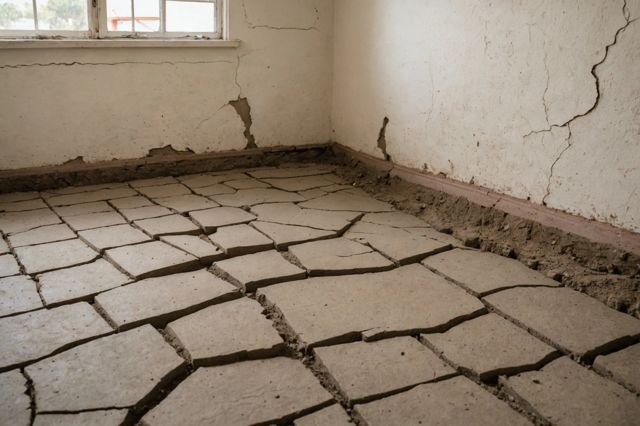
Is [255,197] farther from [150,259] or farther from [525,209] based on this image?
[525,209]

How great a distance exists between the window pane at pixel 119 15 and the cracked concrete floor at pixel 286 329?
1.43 m

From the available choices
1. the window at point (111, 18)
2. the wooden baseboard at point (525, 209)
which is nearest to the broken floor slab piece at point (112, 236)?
the window at point (111, 18)

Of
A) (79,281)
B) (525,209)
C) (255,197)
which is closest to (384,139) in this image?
(255,197)

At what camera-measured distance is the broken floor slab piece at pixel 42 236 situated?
290cm

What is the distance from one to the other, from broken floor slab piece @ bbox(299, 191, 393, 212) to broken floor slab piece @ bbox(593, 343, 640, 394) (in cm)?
182

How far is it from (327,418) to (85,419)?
0.72 meters

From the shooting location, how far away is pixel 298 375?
6.11 feet

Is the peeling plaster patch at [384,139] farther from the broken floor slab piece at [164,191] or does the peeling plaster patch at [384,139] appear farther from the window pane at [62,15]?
the window pane at [62,15]

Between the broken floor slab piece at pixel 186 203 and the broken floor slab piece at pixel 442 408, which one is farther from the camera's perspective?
the broken floor slab piece at pixel 186 203

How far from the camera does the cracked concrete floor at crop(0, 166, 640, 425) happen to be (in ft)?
5.63

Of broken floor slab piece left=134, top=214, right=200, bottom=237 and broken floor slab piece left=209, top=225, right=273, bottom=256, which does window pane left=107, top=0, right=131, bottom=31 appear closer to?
broken floor slab piece left=134, top=214, right=200, bottom=237

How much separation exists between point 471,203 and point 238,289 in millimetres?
1696

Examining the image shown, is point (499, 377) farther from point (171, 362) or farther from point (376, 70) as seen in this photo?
point (376, 70)

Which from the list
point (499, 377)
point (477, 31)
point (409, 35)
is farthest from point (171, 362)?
point (409, 35)
